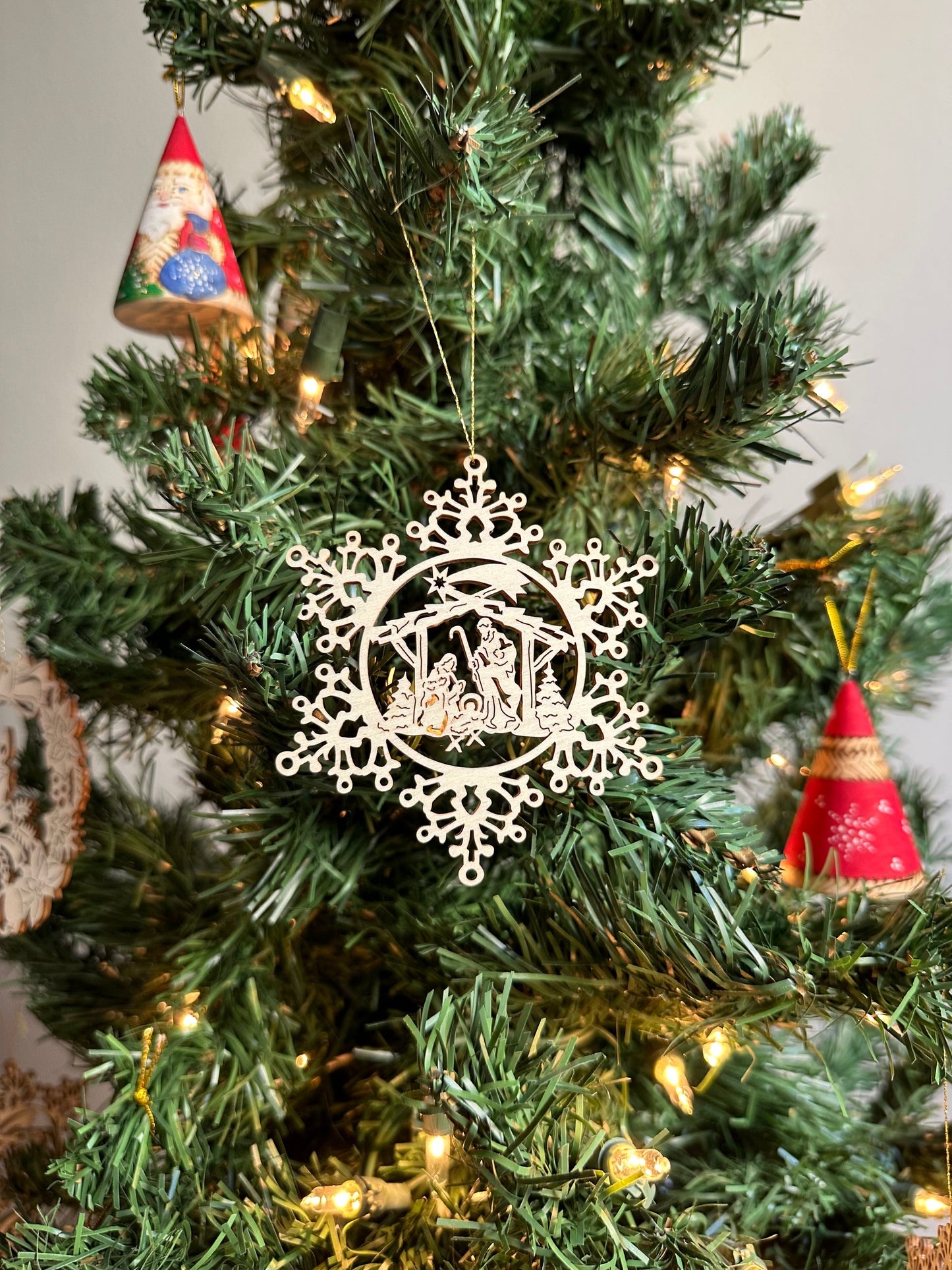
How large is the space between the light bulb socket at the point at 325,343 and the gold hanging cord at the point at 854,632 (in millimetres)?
248

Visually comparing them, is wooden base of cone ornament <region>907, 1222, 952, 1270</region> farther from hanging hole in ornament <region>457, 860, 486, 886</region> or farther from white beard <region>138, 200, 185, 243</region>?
white beard <region>138, 200, 185, 243</region>

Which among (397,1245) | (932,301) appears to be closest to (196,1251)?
(397,1245)

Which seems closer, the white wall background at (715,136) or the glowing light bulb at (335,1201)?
the glowing light bulb at (335,1201)

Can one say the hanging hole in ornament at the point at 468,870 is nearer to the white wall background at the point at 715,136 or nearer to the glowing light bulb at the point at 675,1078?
the glowing light bulb at the point at 675,1078

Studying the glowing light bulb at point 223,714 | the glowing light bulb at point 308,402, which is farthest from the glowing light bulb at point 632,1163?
the glowing light bulb at point 308,402

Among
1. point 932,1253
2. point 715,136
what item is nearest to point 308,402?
point 932,1253

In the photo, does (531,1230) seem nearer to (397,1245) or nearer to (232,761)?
(397,1245)

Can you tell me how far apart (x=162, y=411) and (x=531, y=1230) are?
35cm

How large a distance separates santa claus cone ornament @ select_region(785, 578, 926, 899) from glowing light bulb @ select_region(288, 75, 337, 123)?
0.35 metres

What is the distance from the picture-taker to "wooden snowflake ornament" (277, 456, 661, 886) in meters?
0.37

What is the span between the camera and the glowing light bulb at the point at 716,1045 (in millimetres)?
384


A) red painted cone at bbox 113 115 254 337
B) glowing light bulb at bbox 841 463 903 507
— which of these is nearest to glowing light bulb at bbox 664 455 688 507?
glowing light bulb at bbox 841 463 903 507

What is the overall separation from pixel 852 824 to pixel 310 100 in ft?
1.27

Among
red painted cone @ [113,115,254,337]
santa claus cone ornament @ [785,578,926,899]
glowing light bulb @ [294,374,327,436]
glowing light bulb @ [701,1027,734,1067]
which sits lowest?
glowing light bulb @ [701,1027,734,1067]
